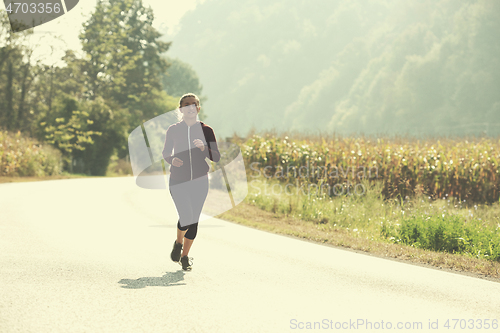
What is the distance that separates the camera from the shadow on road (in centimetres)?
566

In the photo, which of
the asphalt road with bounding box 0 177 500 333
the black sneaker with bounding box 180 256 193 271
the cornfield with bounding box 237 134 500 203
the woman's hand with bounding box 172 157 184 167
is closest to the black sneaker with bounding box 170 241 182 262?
the black sneaker with bounding box 180 256 193 271

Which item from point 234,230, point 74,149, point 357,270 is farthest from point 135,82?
point 357,270

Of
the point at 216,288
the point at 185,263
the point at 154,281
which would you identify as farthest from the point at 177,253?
the point at 216,288

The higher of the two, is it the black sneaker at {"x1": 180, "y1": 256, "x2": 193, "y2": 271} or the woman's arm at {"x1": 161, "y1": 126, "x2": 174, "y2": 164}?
the woman's arm at {"x1": 161, "y1": 126, "x2": 174, "y2": 164}

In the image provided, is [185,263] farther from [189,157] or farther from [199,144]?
[199,144]

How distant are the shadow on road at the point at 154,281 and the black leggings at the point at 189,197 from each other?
2.36 ft

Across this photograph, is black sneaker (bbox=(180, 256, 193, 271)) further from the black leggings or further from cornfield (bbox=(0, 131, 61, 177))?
cornfield (bbox=(0, 131, 61, 177))

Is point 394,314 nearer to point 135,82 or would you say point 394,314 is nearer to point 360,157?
point 360,157

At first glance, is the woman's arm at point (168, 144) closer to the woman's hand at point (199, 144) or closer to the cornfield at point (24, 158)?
the woman's hand at point (199, 144)

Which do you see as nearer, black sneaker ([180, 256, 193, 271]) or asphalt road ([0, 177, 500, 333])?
asphalt road ([0, 177, 500, 333])

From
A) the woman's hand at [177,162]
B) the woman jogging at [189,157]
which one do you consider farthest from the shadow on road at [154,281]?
the woman's hand at [177,162]

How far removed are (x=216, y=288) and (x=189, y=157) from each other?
1760 mm

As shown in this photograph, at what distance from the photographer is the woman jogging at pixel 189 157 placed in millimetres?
6141

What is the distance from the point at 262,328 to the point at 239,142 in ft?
62.1
